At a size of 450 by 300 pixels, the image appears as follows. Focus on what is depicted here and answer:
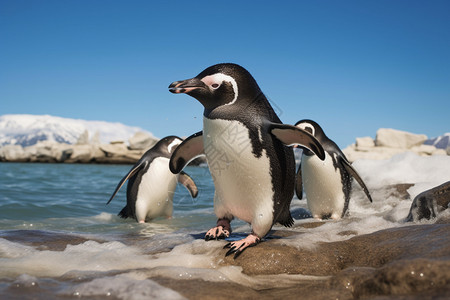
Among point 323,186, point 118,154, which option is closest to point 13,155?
point 118,154

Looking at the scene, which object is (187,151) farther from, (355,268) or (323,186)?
(323,186)

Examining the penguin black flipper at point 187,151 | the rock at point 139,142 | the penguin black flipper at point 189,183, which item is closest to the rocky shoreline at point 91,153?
the rock at point 139,142

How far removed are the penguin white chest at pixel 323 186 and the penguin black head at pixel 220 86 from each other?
7.81 feet

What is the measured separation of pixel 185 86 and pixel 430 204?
2.22m

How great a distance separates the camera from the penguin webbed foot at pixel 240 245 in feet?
8.03

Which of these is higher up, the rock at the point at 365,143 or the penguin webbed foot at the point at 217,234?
the penguin webbed foot at the point at 217,234

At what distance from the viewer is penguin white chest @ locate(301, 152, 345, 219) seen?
15.8 ft

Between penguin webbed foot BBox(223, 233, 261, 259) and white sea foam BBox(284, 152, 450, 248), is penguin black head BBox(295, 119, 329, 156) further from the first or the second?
penguin webbed foot BBox(223, 233, 261, 259)

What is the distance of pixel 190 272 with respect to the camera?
2.11 meters

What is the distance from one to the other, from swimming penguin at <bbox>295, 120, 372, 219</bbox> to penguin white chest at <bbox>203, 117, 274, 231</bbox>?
2.26 meters

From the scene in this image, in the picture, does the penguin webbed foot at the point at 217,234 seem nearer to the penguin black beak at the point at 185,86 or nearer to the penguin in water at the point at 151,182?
the penguin black beak at the point at 185,86

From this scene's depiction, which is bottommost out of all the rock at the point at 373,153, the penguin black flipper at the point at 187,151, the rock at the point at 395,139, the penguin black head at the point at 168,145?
the rock at the point at 373,153

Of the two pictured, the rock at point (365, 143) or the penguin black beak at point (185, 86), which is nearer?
the penguin black beak at point (185, 86)

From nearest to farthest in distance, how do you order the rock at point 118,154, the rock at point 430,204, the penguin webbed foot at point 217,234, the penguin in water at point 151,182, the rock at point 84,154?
the penguin webbed foot at point 217,234
the rock at point 430,204
the penguin in water at point 151,182
the rock at point 118,154
the rock at point 84,154
